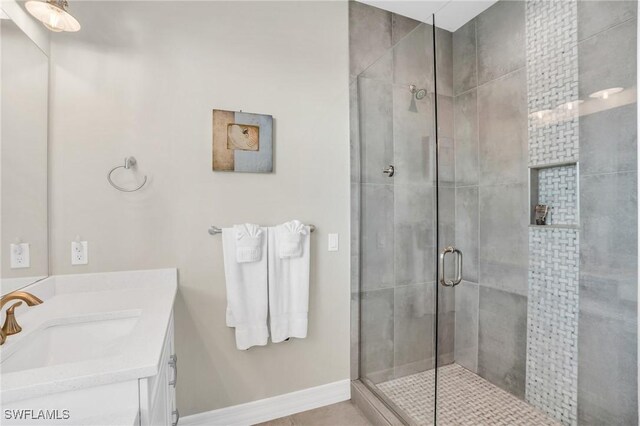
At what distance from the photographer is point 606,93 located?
1.57 metres

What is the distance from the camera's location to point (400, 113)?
1.85 meters

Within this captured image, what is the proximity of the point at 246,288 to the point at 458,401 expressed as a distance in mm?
1515

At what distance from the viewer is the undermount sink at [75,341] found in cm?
103

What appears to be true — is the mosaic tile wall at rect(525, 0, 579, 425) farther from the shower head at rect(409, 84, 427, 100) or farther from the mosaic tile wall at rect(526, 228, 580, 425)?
the shower head at rect(409, 84, 427, 100)

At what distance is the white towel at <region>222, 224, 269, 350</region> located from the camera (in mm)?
1729

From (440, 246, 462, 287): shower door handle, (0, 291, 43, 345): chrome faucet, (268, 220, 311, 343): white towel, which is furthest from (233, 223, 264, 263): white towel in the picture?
(440, 246, 462, 287): shower door handle

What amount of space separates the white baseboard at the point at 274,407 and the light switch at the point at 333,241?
0.92m

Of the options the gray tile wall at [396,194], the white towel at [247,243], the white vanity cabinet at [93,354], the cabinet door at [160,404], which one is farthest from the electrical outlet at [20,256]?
the gray tile wall at [396,194]

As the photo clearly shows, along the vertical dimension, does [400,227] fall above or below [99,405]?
above

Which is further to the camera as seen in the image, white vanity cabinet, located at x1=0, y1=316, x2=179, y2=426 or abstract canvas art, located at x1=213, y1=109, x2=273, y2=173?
abstract canvas art, located at x1=213, y1=109, x2=273, y2=173

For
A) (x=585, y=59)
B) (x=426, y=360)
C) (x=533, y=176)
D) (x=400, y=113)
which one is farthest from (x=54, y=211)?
(x=585, y=59)

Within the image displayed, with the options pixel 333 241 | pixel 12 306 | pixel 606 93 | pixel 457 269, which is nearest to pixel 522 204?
pixel 457 269

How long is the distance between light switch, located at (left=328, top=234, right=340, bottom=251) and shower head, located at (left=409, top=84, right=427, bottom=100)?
3.29 feet

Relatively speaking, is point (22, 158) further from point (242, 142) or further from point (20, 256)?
point (242, 142)
